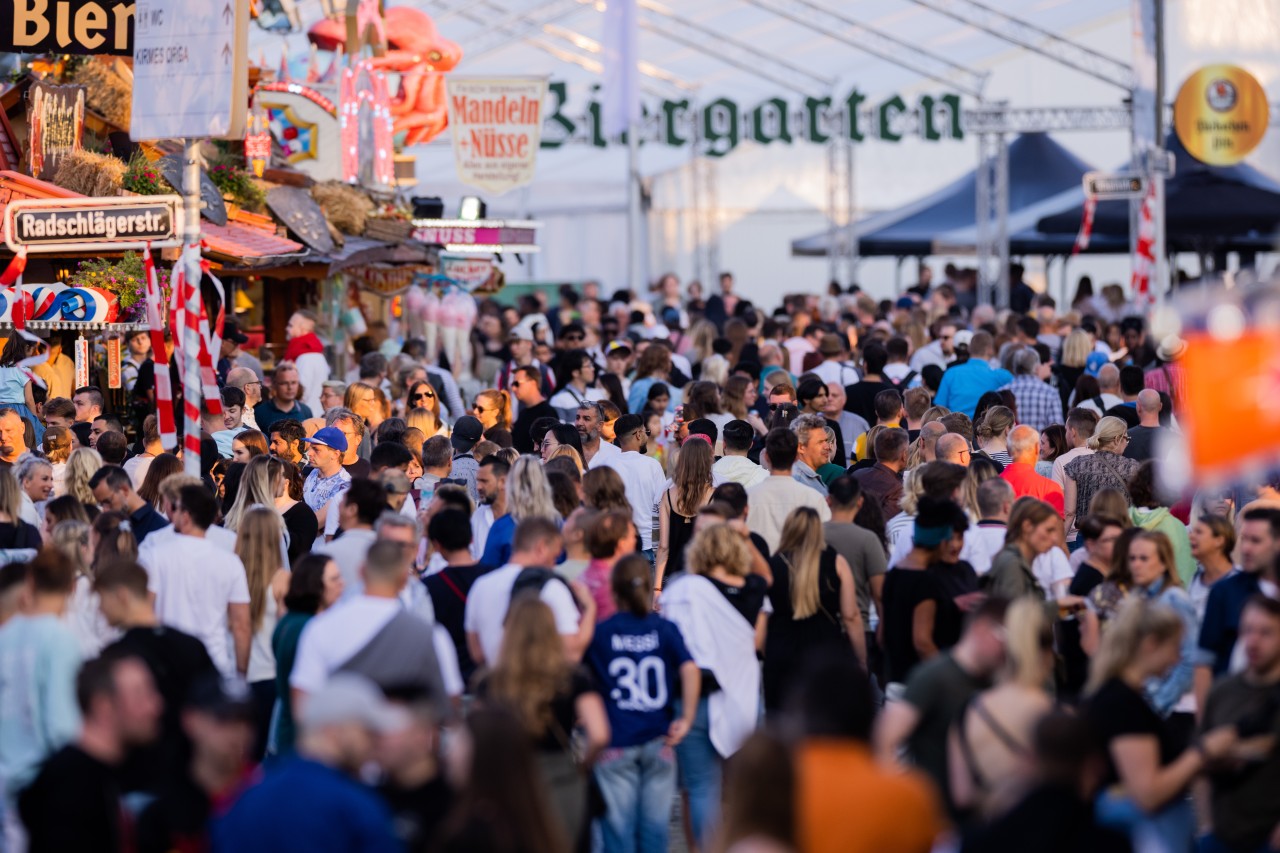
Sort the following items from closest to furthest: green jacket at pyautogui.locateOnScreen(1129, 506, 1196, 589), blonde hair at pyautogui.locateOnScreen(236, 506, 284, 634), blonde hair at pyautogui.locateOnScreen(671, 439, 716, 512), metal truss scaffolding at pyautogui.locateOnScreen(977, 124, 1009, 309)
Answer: blonde hair at pyautogui.locateOnScreen(236, 506, 284, 634)
green jacket at pyautogui.locateOnScreen(1129, 506, 1196, 589)
blonde hair at pyautogui.locateOnScreen(671, 439, 716, 512)
metal truss scaffolding at pyautogui.locateOnScreen(977, 124, 1009, 309)

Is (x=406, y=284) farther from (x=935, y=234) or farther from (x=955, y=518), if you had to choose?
(x=955, y=518)

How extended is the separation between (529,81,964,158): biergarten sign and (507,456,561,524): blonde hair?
2056cm

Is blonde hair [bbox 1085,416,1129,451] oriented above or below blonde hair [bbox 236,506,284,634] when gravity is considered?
above

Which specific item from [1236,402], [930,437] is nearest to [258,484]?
[930,437]

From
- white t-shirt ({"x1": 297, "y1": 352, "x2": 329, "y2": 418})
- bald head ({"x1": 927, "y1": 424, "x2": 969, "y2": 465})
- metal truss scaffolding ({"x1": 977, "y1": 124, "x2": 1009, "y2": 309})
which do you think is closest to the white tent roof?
metal truss scaffolding ({"x1": 977, "y1": 124, "x2": 1009, "y2": 309})

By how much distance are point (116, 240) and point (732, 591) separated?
12.9 ft

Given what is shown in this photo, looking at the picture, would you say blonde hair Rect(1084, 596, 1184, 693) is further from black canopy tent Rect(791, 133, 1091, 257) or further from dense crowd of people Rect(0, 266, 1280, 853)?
black canopy tent Rect(791, 133, 1091, 257)

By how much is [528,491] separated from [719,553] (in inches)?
45.6

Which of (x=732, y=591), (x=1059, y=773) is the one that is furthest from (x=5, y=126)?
(x=1059, y=773)

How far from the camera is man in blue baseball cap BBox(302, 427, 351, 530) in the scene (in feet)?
31.7

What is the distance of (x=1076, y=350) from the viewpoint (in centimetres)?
1521

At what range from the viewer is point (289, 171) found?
18.4m

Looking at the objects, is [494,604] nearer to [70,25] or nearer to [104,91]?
[70,25]

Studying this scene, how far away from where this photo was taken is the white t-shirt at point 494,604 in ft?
21.6
